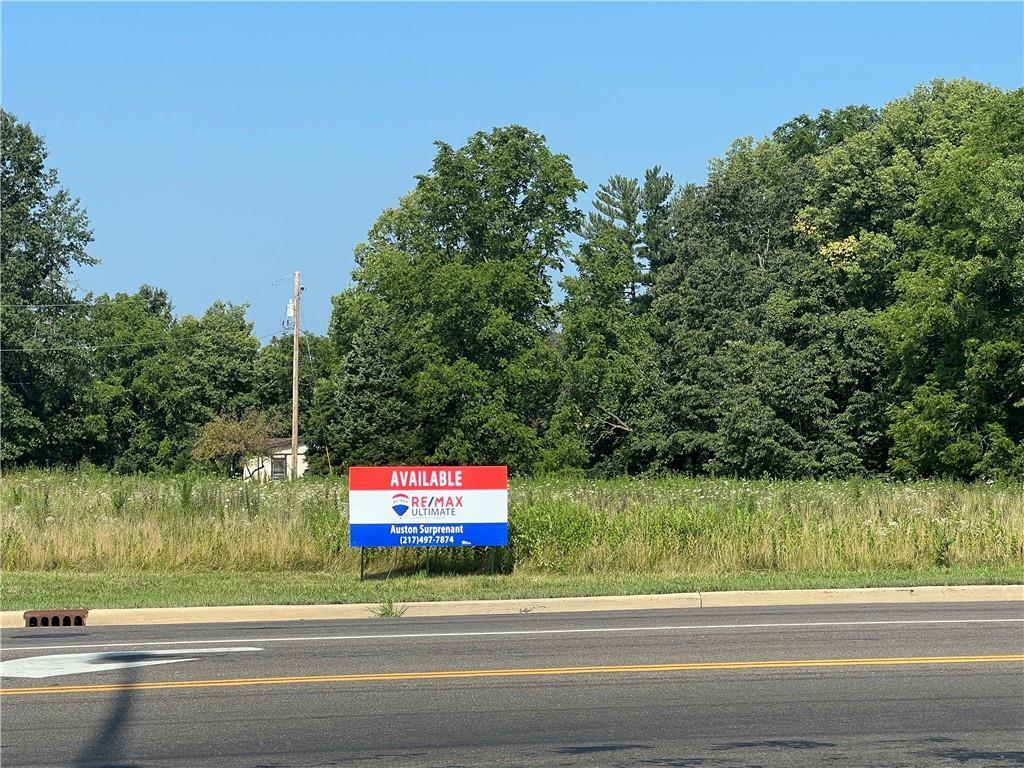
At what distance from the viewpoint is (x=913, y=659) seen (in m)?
11.5

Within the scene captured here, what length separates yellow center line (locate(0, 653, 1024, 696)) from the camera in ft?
34.4

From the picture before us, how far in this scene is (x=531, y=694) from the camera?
10.0m

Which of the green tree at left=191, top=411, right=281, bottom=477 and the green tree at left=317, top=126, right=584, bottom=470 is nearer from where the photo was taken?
the green tree at left=317, top=126, right=584, bottom=470

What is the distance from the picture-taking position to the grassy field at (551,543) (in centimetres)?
1955

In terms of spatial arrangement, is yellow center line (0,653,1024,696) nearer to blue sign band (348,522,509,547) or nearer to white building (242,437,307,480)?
blue sign band (348,522,509,547)

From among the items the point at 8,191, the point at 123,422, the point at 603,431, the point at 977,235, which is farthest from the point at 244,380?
the point at 977,235

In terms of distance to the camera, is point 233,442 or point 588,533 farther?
point 233,442

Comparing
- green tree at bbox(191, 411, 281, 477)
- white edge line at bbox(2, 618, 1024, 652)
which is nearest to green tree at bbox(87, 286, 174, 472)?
green tree at bbox(191, 411, 281, 477)

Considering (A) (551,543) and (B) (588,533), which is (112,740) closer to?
(A) (551,543)

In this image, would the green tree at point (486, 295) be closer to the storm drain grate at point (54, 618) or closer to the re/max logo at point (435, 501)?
Result: the re/max logo at point (435, 501)

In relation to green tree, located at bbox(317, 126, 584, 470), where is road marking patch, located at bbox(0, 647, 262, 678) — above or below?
below

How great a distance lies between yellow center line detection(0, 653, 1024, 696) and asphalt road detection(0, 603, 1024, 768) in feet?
0.13

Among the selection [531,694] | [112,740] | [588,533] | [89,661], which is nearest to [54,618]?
[89,661]

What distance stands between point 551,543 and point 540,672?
9664 mm
